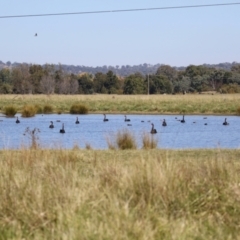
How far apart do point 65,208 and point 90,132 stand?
1982cm

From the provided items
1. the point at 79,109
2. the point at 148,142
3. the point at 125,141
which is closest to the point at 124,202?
the point at 148,142

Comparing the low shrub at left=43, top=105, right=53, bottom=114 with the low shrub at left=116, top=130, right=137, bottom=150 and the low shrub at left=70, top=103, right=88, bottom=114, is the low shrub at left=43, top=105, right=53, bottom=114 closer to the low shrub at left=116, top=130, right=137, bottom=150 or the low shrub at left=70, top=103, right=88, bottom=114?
the low shrub at left=70, top=103, right=88, bottom=114

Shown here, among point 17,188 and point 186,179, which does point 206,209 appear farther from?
point 17,188

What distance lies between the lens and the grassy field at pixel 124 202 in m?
7.37

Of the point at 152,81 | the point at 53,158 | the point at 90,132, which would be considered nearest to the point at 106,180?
the point at 53,158

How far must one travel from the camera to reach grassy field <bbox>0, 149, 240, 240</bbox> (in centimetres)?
737

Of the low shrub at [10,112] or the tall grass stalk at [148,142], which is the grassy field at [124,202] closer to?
the tall grass stalk at [148,142]

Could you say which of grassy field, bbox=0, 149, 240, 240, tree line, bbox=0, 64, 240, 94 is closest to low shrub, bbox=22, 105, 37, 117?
Answer: grassy field, bbox=0, 149, 240, 240

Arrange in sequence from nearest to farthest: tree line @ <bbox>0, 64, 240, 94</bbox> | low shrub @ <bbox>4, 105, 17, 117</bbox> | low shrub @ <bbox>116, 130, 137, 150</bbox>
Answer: low shrub @ <bbox>116, 130, 137, 150</bbox> < low shrub @ <bbox>4, 105, 17, 117</bbox> < tree line @ <bbox>0, 64, 240, 94</bbox>

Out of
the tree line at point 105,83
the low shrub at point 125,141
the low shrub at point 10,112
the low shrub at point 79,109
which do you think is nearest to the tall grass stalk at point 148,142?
the low shrub at point 125,141

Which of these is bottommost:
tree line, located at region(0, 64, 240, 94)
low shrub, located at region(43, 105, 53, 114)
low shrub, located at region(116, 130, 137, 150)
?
low shrub, located at region(43, 105, 53, 114)

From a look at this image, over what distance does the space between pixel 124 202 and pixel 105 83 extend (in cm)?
8455

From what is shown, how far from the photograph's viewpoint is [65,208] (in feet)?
25.9

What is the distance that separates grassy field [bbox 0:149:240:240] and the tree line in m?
70.2
